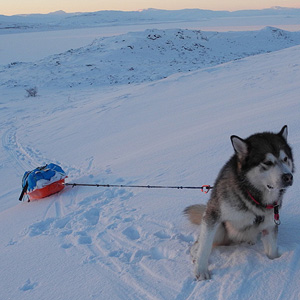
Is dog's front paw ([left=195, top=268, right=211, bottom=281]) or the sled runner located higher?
dog's front paw ([left=195, top=268, right=211, bottom=281])

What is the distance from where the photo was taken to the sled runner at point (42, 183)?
485cm

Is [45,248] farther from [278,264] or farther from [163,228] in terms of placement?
[278,264]

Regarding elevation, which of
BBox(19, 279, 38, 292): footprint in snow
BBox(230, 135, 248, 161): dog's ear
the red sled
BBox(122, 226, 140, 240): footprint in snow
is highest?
BBox(230, 135, 248, 161): dog's ear

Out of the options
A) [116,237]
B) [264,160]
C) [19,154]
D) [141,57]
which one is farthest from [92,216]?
[141,57]

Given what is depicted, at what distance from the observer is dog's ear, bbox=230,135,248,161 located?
225cm

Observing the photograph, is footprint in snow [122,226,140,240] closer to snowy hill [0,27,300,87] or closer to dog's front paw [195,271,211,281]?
dog's front paw [195,271,211,281]

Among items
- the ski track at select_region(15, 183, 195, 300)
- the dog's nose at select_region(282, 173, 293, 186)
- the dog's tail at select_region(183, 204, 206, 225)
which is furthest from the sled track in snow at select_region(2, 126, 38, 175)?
the dog's nose at select_region(282, 173, 293, 186)

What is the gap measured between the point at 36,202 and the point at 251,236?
339cm

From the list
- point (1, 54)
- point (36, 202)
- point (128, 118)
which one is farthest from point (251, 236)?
point (1, 54)

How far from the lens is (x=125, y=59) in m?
25.2

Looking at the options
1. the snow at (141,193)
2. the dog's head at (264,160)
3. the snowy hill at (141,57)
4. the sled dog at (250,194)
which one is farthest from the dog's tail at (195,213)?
the snowy hill at (141,57)

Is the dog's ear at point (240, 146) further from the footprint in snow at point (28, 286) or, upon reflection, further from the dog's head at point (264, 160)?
the footprint in snow at point (28, 286)

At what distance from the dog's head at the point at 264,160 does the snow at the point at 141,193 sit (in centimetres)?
69

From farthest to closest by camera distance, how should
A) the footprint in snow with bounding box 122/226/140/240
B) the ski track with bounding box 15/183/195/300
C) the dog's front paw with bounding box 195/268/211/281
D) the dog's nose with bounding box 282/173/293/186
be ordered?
the footprint in snow with bounding box 122/226/140/240 < the ski track with bounding box 15/183/195/300 < the dog's front paw with bounding box 195/268/211/281 < the dog's nose with bounding box 282/173/293/186
